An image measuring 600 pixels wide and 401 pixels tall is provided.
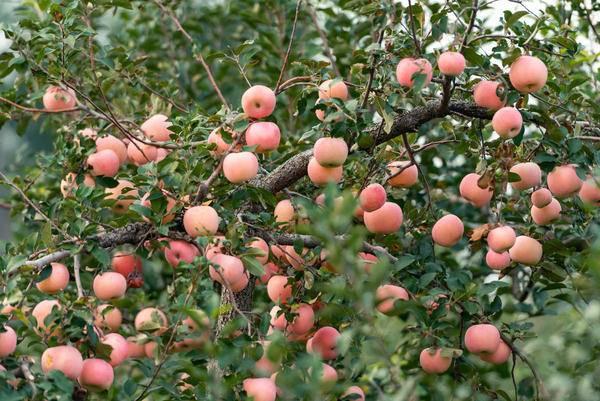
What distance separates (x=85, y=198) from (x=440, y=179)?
1619 mm

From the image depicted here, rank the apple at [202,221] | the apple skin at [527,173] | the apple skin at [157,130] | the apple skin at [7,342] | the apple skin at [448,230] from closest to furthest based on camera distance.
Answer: the apple skin at [7,342]
the apple at [202,221]
the apple skin at [527,173]
the apple skin at [448,230]
the apple skin at [157,130]

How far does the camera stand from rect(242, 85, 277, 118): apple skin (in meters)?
1.96

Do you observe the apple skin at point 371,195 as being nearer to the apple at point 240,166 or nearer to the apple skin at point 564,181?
the apple at point 240,166

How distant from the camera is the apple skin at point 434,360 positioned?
6.71ft

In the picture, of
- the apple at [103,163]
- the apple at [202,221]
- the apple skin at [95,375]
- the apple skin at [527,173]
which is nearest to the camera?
the apple skin at [95,375]

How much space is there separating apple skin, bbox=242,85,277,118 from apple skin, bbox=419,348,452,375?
640 mm

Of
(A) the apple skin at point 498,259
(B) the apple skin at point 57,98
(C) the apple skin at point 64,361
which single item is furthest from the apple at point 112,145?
(A) the apple skin at point 498,259

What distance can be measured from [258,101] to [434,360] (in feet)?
2.25

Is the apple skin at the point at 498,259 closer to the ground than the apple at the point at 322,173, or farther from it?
closer to the ground

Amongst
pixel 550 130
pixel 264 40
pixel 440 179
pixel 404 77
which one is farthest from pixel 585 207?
pixel 264 40

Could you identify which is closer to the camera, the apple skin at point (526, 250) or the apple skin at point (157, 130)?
the apple skin at point (526, 250)

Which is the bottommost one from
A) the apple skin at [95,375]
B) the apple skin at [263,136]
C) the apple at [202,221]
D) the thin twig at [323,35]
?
the thin twig at [323,35]

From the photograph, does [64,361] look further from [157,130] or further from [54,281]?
[157,130]

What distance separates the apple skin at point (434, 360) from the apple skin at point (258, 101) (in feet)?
2.10
